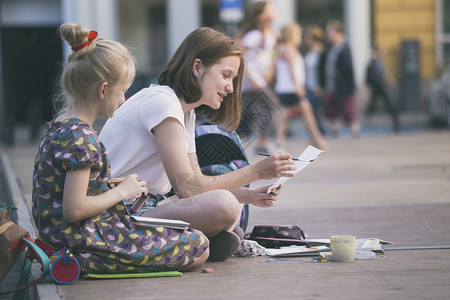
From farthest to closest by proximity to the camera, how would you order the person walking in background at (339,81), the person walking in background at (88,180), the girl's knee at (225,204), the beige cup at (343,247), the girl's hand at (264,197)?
the person walking in background at (339,81)
the girl's hand at (264,197)
the beige cup at (343,247)
the girl's knee at (225,204)
the person walking in background at (88,180)

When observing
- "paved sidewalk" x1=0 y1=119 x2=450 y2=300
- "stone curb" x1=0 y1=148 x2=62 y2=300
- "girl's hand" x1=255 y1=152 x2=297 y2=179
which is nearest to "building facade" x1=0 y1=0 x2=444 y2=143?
"stone curb" x1=0 y1=148 x2=62 y2=300

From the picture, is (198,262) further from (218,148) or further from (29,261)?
(218,148)

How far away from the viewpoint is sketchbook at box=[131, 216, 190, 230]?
12.8ft

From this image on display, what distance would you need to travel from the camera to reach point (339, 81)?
15.0m

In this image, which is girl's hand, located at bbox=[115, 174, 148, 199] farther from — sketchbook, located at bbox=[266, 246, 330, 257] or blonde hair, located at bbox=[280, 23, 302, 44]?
blonde hair, located at bbox=[280, 23, 302, 44]

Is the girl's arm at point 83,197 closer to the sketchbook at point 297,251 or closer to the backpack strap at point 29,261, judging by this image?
the backpack strap at point 29,261

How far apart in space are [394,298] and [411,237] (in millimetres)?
1571

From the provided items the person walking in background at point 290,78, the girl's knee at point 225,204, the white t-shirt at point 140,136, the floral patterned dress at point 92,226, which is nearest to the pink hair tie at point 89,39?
the floral patterned dress at point 92,226

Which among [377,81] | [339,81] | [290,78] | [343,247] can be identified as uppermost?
[343,247]

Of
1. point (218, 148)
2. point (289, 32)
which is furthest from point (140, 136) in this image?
point (289, 32)

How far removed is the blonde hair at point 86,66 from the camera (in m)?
3.75

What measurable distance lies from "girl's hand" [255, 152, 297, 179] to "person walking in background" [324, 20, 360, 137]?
10963 millimetres

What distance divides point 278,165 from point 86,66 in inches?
38.4

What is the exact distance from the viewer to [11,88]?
595 inches
